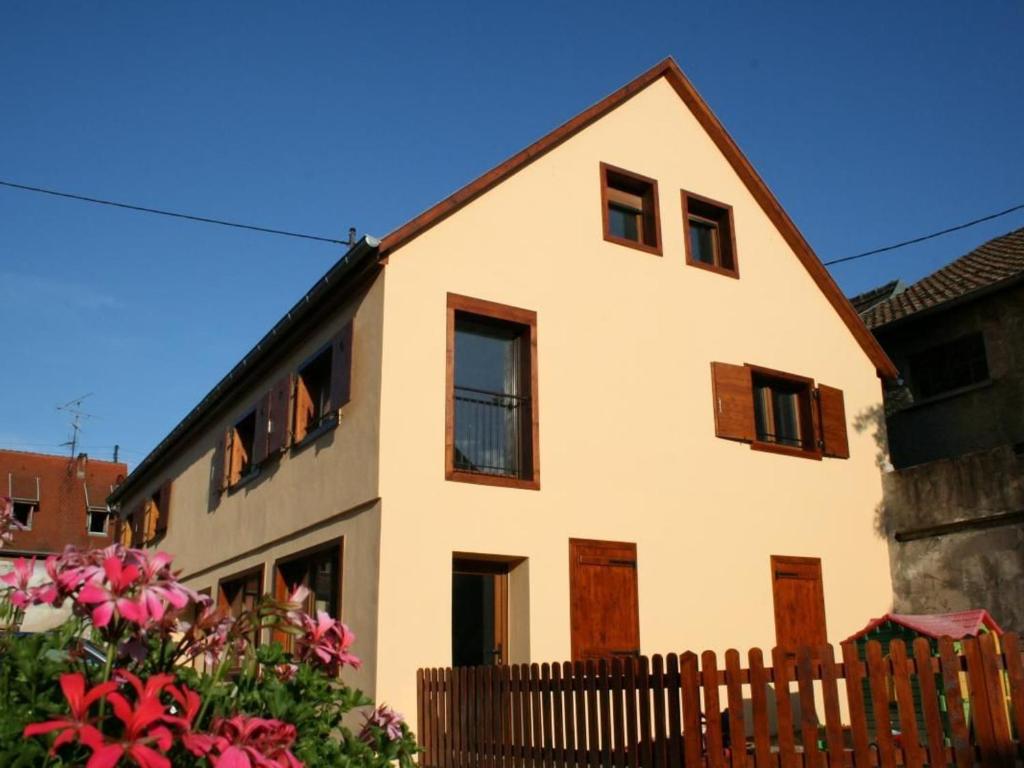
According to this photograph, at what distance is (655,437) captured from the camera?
11.6m

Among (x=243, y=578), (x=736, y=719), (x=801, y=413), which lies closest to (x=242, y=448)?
(x=243, y=578)

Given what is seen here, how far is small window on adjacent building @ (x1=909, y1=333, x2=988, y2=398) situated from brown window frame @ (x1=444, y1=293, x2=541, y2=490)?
761 centimetres

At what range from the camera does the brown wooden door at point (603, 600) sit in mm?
10273

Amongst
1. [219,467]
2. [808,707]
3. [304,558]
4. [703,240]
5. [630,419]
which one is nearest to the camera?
[808,707]

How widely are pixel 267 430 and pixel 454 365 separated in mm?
3613

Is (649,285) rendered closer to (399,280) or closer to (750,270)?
(750,270)

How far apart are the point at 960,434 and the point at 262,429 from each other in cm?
1008

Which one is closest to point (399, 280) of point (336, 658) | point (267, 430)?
point (267, 430)

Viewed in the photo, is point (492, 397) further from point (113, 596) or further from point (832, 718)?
point (113, 596)

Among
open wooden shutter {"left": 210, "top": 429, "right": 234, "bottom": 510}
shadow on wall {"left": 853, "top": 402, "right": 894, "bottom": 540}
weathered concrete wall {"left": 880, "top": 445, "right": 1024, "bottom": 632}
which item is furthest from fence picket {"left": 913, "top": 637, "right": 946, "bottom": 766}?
open wooden shutter {"left": 210, "top": 429, "right": 234, "bottom": 510}

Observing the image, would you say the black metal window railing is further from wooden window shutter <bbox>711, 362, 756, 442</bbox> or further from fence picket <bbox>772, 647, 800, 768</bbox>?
fence picket <bbox>772, 647, 800, 768</bbox>

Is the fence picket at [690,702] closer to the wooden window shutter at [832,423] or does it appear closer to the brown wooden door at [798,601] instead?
the brown wooden door at [798,601]

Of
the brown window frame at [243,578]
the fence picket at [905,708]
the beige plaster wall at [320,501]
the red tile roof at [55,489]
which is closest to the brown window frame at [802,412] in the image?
the beige plaster wall at [320,501]

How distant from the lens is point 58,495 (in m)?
36.3
